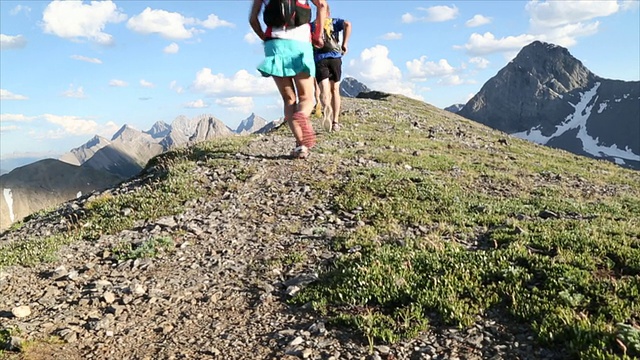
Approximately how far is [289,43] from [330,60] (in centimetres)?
506

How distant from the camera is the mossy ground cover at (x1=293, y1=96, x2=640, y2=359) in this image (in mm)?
5035

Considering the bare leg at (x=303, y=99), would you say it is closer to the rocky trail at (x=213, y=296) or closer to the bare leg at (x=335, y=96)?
the rocky trail at (x=213, y=296)

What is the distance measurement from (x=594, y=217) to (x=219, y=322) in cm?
867

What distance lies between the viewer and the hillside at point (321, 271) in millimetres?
5176

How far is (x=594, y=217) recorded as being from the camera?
9.85 m

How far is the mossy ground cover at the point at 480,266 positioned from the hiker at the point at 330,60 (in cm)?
456

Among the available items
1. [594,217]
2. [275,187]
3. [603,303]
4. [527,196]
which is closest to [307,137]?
[275,187]

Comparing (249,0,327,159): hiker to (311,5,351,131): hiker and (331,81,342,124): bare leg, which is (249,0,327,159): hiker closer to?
(311,5,351,131): hiker

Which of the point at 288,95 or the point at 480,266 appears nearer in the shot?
the point at 480,266

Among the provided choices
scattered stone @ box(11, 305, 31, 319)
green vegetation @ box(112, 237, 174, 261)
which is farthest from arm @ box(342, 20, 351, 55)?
scattered stone @ box(11, 305, 31, 319)

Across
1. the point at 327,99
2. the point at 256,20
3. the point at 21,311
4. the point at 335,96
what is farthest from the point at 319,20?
the point at 21,311

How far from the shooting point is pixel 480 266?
251 inches

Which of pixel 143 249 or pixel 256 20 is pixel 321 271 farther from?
pixel 256 20

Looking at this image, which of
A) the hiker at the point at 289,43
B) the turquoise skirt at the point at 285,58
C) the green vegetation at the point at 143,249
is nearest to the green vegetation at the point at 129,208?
the green vegetation at the point at 143,249
